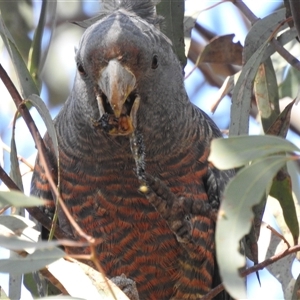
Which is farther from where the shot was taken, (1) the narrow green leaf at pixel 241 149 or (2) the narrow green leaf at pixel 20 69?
(2) the narrow green leaf at pixel 20 69

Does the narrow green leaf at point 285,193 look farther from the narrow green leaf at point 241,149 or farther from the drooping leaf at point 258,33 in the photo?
the narrow green leaf at point 241,149

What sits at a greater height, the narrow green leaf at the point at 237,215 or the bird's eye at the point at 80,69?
the bird's eye at the point at 80,69

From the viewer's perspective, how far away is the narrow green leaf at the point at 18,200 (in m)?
1.37

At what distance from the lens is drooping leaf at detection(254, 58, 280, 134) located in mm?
2555

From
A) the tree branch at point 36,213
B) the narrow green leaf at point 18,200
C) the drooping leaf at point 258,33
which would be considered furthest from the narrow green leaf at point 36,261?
the drooping leaf at point 258,33

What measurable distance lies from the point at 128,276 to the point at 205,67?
158cm

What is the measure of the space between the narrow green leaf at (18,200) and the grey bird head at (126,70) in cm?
70

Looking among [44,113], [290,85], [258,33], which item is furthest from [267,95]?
[44,113]

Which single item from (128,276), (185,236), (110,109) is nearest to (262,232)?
(185,236)

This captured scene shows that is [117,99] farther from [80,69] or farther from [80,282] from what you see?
[80,282]

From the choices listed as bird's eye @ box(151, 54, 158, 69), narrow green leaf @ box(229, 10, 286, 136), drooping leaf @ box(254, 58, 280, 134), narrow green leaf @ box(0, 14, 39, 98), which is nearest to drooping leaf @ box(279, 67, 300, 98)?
drooping leaf @ box(254, 58, 280, 134)

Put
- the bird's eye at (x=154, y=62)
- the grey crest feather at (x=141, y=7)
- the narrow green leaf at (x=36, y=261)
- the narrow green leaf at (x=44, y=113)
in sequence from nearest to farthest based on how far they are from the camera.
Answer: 1. the narrow green leaf at (x=36, y=261)
2. the narrow green leaf at (x=44, y=113)
3. the bird's eye at (x=154, y=62)
4. the grey crest feather at (x=141, y=7)

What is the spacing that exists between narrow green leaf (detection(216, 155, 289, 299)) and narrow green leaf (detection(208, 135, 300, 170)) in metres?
0.03

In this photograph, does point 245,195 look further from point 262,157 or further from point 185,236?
point 185,236
